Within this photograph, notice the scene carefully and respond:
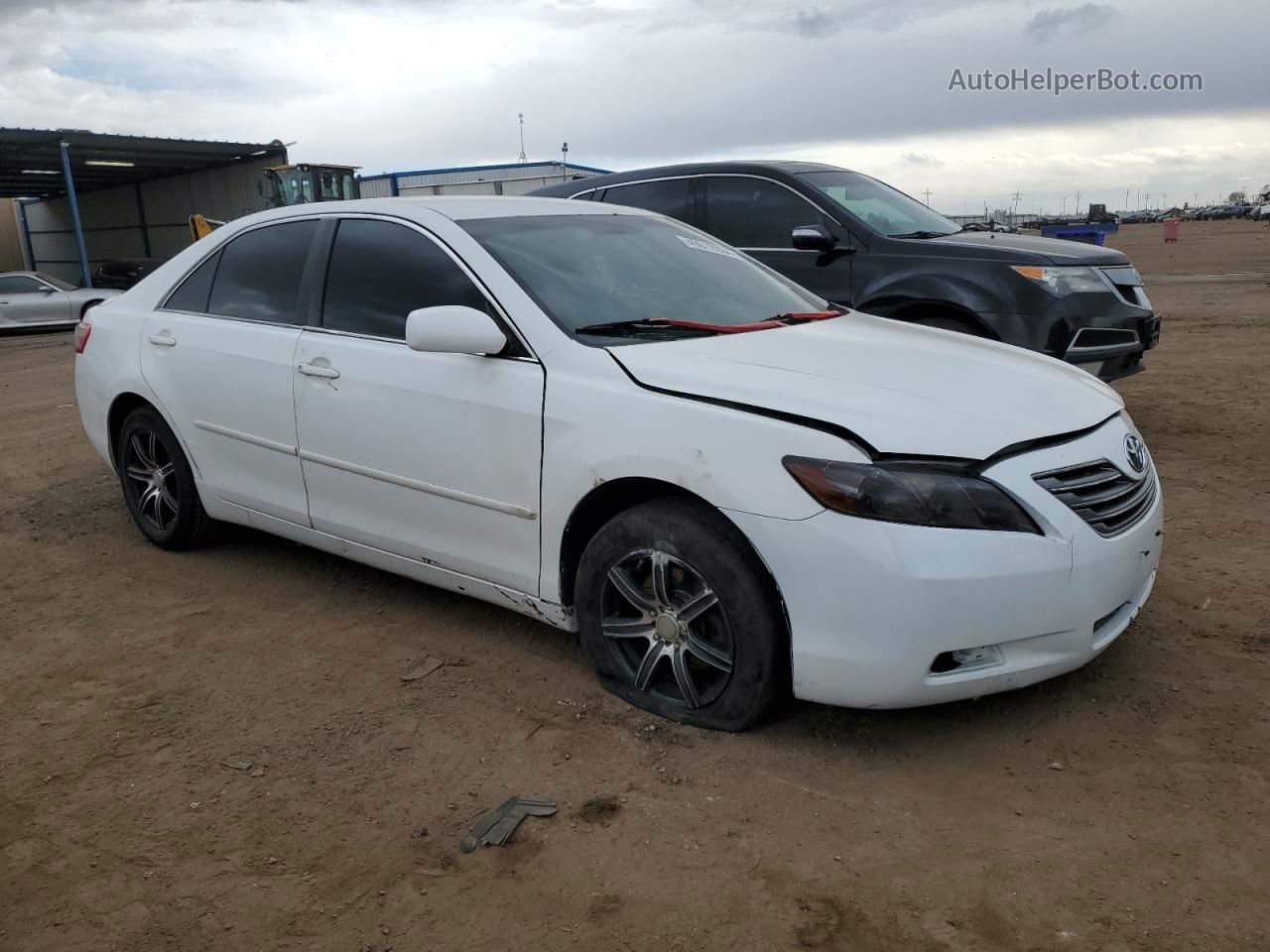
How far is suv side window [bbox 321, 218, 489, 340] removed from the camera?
371 cm

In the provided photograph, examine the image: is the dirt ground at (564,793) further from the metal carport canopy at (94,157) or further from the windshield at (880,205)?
the metal carport canopy at (94,157)

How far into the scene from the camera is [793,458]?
280 centimetres

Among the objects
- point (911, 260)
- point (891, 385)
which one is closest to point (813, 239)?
point (911, 260)

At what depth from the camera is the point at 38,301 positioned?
1906 centimetres

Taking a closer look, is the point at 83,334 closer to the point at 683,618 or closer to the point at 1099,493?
the point at 683,618

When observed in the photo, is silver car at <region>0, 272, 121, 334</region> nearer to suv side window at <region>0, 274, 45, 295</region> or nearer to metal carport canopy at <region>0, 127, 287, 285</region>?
suv side window at <region>0, 274, 45, 295</region>

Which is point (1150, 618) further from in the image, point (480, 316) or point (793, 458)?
point (480, 316)

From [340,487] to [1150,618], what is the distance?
10.2ft

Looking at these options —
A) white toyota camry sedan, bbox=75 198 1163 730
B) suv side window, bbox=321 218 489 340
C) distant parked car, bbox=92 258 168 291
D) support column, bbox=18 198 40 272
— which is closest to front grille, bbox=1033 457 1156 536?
white toyota camry sedan, bbox=75 198 1163 730

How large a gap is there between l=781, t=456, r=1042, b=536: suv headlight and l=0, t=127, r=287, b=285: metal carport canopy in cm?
2996

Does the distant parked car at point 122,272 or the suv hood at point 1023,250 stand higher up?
the suv hood at point 1023,250

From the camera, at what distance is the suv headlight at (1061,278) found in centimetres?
623

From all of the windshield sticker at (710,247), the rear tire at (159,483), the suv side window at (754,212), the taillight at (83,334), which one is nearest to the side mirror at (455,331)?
the windshield sticker at (710,247)

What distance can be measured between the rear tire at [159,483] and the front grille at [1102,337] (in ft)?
16.5
